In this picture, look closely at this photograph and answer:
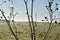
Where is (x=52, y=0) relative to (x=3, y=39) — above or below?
above

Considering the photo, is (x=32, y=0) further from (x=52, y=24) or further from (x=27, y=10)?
(x=52, y=24)

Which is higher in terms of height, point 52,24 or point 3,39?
point 52,24

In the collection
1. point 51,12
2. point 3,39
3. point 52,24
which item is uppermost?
point 51,12

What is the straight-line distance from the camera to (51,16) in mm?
4273

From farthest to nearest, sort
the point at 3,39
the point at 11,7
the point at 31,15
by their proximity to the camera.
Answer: the point at 3,39 → the point at 11,7 → the point at 31,15

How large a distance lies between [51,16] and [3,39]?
126 ft

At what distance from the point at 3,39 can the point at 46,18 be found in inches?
1506

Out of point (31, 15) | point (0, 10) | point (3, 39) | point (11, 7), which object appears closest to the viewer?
point (0, 10)

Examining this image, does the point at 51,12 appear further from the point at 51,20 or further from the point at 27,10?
the point at 27,10

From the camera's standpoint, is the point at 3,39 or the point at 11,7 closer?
the point at 11,7

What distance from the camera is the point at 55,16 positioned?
4465 millimetres

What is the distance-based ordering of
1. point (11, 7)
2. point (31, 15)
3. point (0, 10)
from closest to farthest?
point (0, 10) < point (31, 15) < point (11, 7)

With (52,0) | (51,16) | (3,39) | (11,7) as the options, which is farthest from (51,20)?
(3,39)

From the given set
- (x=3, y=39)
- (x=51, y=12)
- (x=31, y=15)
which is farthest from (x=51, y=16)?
(x=3, y=39)
